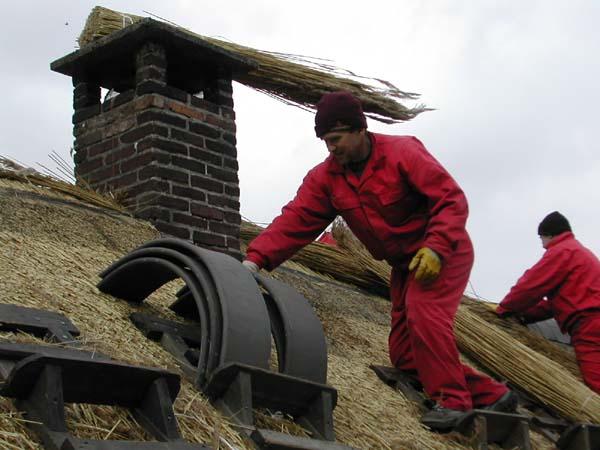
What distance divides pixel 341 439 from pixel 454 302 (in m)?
1.10

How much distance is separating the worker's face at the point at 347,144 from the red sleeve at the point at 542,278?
2.01 meters

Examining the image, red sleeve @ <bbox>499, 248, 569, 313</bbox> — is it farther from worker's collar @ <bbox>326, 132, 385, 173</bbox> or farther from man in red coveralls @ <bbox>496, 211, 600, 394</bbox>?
worker's collar @ <bbox>326, 132, 385, 173</bbox>

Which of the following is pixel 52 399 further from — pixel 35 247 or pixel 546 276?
pixel 546 276

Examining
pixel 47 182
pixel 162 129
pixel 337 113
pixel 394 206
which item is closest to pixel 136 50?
pixel 162 129

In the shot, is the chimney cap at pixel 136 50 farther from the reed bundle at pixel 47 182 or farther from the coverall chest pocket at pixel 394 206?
the coverall chest pocket at pixel 394 206

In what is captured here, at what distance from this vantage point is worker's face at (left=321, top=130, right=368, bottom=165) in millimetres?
4395

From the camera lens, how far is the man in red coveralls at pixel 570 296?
5.98 metres

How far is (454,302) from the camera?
4457 mm

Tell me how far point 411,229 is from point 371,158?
0.33 metres

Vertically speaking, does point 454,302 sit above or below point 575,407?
above

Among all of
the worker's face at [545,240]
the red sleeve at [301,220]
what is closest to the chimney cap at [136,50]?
the red sleeve at [301,220]

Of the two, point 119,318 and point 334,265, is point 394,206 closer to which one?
point 119,318

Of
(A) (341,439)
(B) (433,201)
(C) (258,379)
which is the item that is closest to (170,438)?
(C) (258,379)

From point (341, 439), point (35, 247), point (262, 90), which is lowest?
point (341, 439)
